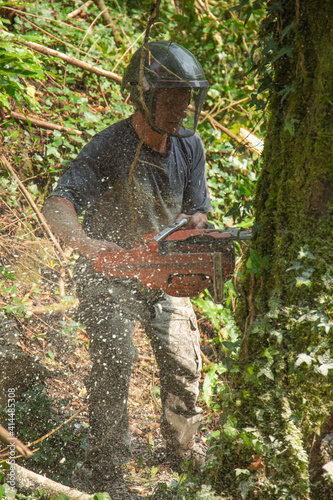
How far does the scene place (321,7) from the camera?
1408mm

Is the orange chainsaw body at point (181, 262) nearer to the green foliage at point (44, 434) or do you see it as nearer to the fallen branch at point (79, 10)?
the green foliage at point (44, 434)

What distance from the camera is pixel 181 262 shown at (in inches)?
95.4

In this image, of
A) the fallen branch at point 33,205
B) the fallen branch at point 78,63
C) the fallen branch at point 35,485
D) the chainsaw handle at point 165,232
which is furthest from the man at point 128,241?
the fallen branch at point 78,63

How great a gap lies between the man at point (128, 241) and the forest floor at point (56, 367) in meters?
0.21

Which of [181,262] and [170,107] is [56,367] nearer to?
[181,262]

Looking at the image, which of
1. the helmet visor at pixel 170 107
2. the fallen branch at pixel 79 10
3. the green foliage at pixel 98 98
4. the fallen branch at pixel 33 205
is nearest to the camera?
the helmet visor at pixel 170 107

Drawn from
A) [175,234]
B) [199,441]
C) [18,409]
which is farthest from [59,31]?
[199,441]

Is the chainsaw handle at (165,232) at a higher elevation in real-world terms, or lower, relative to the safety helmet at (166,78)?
lower

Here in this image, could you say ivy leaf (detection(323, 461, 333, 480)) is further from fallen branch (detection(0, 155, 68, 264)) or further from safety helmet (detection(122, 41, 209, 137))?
fallen branch (detection(0, 155, 68, 264))

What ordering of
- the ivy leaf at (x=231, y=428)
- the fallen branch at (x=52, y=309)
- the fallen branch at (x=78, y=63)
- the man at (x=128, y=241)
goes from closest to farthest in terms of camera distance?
the ivy leaf at (x=231, y=428) → the man at (x=128, y=241) → the fallen branch at (x=52, y=309) → the fallen branch at (x=78, y=63)

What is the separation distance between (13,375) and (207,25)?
522 centimetres

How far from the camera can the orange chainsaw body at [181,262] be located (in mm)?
2320

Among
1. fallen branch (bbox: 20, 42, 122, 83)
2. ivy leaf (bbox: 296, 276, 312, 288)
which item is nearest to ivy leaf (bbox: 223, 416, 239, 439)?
ivy leaf (bbox: 296, 276, 312, 288)

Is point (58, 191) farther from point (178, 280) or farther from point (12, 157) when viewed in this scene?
point (12, 157)
